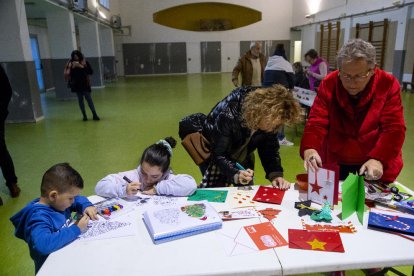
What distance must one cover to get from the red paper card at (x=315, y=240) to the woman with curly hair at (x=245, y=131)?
0.46 metres

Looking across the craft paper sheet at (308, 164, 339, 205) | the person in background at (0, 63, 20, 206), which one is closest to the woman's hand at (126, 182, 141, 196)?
Result: the craft paper sheet at (308, 164, 339, 205)

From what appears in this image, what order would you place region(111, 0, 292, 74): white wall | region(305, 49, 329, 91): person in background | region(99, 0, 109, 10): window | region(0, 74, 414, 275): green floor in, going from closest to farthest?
region(0, 74, 414, 275): green floor < region(305, 49, 329, 91): person in background < region(99, 0, 109, 10): window < region(111, 0, 292, 74): white wall

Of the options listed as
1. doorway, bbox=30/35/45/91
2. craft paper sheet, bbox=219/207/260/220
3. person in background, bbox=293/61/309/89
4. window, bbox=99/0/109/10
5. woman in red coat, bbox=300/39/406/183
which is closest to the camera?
craft paper sheet, bbox=219/207/260/220

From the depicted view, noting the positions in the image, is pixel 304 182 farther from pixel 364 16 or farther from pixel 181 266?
pixel 364 16

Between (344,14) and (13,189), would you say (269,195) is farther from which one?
(344,14)

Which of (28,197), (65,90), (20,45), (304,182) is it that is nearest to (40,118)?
(20,45)

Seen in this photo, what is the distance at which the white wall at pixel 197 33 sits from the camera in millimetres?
17922

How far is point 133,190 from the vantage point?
1.62 meters

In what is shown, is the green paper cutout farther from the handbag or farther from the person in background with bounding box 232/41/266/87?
the person in background with bounding box 232/41/266/87

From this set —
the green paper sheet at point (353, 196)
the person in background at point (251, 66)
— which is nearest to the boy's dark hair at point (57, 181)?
the green paper sheet at point (353, 196)

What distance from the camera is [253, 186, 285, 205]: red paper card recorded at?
1.59m

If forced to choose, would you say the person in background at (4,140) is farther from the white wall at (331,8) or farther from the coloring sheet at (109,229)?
the white wall at (331,8)

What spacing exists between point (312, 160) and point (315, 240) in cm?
45

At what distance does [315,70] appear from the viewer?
5.86 meters
